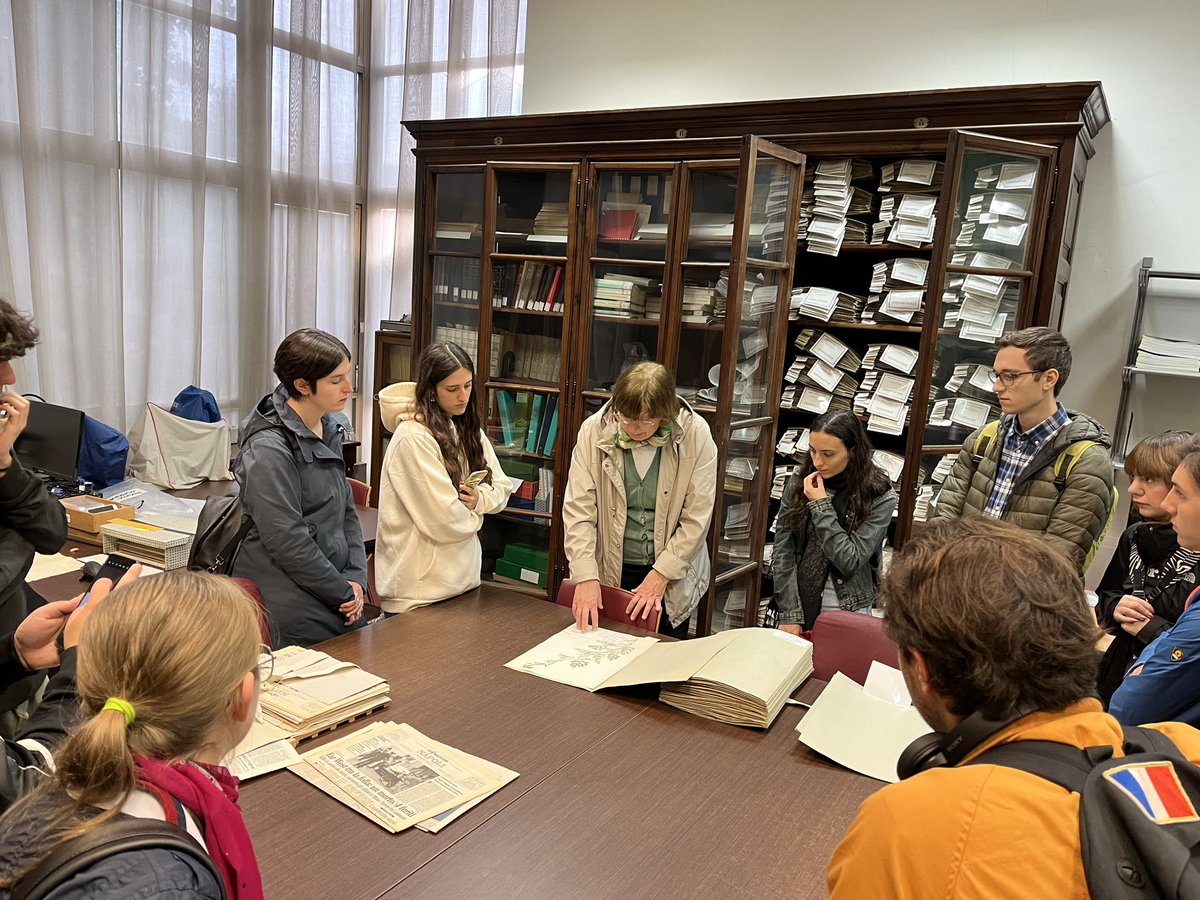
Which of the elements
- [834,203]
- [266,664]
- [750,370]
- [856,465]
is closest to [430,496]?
[266,664]

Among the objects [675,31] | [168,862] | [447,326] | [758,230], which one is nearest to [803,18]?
[675,31]

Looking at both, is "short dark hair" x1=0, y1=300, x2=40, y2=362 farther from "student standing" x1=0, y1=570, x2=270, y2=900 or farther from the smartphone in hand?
the smartphone in hand

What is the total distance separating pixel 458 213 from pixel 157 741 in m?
4.08

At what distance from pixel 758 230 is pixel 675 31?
1.75 metres

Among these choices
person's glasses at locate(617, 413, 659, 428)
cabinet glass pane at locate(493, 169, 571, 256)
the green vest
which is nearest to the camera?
person's glasses at locate(617, 413, 659, 428)

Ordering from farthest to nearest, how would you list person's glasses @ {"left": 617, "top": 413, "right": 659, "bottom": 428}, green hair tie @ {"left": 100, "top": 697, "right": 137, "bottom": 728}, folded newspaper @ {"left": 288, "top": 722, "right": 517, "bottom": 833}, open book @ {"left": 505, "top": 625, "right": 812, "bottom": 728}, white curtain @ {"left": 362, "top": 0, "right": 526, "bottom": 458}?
white curtain @ {"left": 362, "top": 0, "right": 526, "bottom": 458}, person's glasses @ {"left": 617, "top": 413, "right": 659, "bottom": 428}, open book @ {"left": 505, "top": 625, "right": 812, "bottom": 728}, folded newspaper @ {"left": 288, "top": 722, "right": 517, "bottom": 833}, green hair tie @ {"left": 100, "top": 697, "right": 137, "bottom": 728}

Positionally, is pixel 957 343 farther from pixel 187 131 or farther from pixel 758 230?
pixel 187 131

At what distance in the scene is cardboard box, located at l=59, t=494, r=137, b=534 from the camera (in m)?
3.00

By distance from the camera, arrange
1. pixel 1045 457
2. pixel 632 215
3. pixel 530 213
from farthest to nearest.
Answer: pixel 530 213 → pixel 632 215 → pixel 1045 457

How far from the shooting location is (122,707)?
88cm

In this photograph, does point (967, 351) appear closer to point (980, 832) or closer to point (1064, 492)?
point (1064, 492)

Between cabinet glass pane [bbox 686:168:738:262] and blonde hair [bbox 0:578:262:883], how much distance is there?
3228mm

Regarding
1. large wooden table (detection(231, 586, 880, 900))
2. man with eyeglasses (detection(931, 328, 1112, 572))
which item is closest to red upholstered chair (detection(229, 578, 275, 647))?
large wooden table (detection(231, 586, 880, 900))

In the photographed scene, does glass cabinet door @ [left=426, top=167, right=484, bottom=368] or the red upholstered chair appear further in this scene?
glass cabinet door @ [left=426, top=167, right=484, bottom=368]
